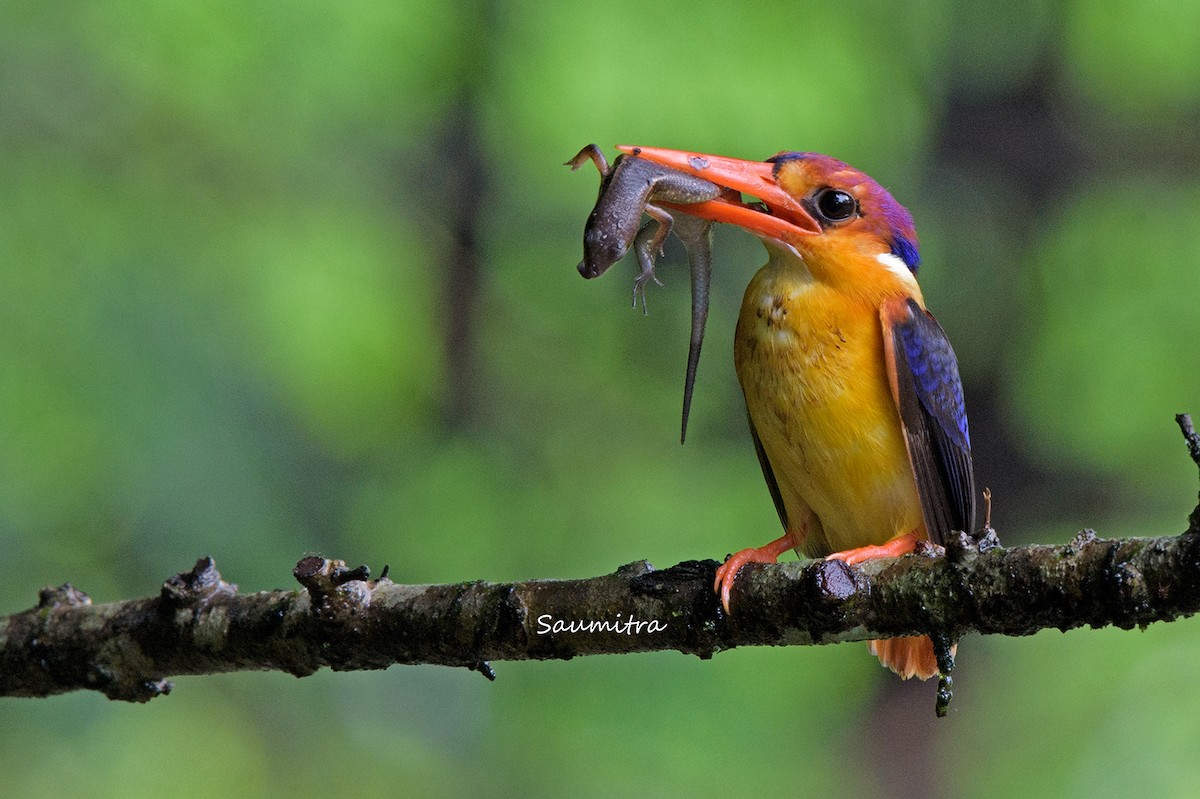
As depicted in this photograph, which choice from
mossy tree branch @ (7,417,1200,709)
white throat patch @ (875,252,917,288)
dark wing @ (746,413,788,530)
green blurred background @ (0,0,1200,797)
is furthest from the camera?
green blurred background @ (0,0,1200,797)

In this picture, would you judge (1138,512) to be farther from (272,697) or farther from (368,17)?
(368,17)

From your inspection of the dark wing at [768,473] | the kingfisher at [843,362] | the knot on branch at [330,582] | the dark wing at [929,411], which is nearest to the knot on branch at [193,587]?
the knot on branch at [330,582]

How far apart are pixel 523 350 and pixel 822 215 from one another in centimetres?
205

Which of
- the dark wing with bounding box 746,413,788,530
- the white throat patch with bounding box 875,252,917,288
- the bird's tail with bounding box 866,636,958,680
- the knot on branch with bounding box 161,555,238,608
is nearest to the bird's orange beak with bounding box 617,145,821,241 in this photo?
the white throat patch with bounding box 875,252,917,288

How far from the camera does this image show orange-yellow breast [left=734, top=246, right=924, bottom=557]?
6.27ft

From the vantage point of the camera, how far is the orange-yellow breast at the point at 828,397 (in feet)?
6.27

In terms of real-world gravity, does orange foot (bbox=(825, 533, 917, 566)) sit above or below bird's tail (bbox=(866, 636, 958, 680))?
above

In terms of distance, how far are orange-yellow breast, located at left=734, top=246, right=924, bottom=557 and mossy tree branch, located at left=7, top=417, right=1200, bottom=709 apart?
0.47 metres

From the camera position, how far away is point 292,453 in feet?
11.9

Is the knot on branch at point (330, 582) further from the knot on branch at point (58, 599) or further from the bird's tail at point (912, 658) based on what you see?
the bird's tail at point (912, 658)

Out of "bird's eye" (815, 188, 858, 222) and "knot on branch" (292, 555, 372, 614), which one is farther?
"bird's eye" (815, 188, 858, 222)

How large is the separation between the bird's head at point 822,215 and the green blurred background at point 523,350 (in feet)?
5.45

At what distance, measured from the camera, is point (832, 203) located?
2012mm

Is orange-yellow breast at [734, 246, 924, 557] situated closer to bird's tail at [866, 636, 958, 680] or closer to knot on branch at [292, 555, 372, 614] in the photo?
bird's tail at [866, 636, 958, 680]
